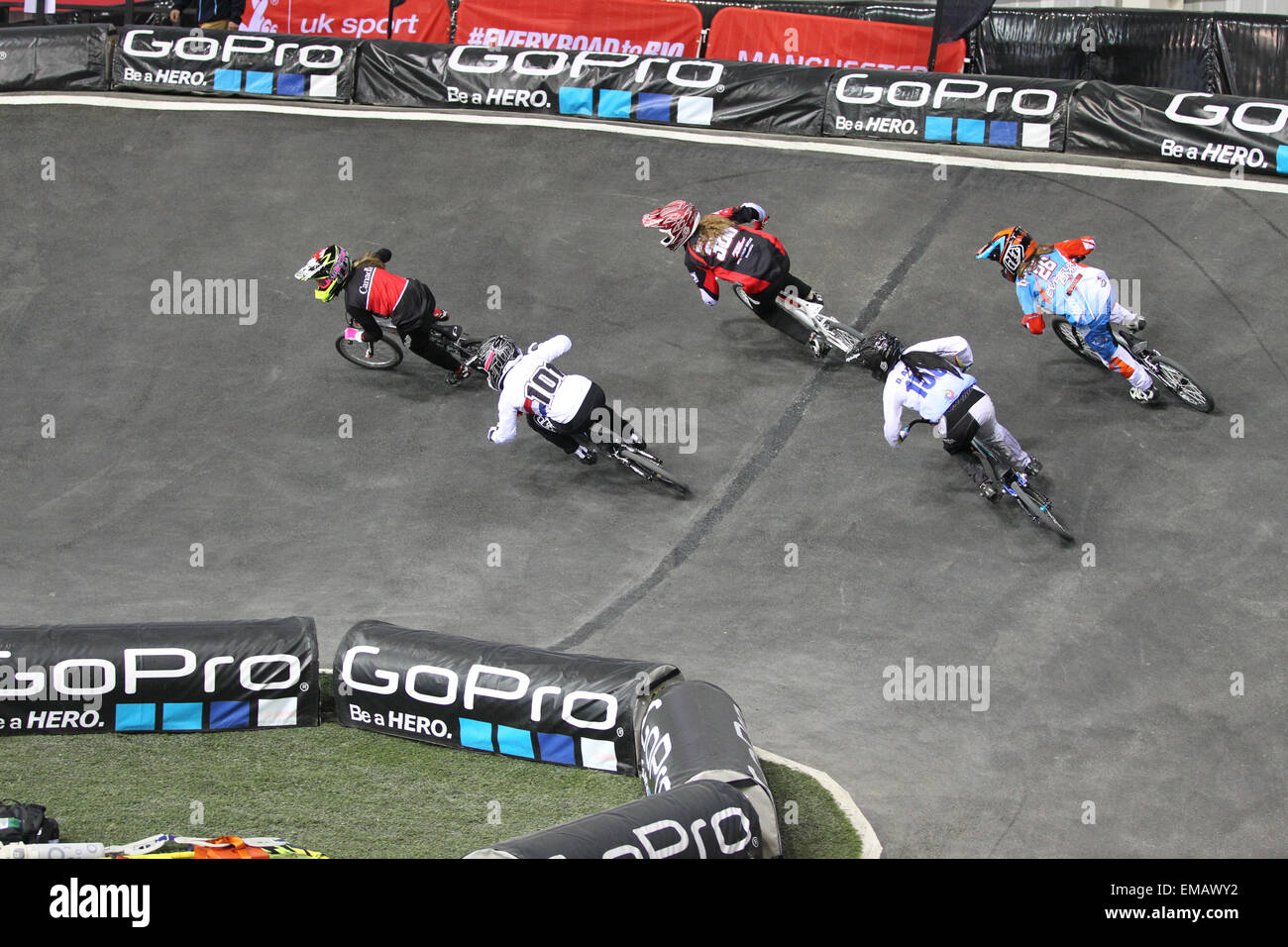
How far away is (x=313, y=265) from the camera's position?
14.1 m

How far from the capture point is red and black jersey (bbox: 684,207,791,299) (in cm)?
1420

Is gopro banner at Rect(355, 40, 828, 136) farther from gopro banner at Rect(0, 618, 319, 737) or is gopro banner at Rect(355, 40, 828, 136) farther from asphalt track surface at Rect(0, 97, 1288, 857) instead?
gopro banner at Rect(0, 618, 319, 737)

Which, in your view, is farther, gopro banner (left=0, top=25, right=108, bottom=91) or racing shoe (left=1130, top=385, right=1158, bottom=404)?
gopro banner (left=0, top=25, right=108, bottom=91)

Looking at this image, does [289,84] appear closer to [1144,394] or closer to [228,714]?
[228,714]

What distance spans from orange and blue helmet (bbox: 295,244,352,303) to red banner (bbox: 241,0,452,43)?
36.2ft

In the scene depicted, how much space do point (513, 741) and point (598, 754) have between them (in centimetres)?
64

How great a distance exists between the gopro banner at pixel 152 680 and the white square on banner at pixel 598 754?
213cm

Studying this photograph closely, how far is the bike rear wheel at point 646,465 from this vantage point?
523 inches

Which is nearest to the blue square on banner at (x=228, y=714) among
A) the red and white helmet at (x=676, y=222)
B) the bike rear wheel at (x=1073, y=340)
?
the red and white helmet at (x=676, y=222)

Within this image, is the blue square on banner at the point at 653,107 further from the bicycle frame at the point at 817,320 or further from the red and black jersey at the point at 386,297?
the red and black jersey at the point at 386,297

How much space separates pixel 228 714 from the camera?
1014 centimetres

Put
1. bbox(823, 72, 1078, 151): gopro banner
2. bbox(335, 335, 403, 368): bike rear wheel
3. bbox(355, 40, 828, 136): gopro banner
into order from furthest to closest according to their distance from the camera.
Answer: bbox(355, 40, 828, 136): gopro banner, bbox(823, 72, 1078, 151): gopro banner, bbox(335, 335, 403, 368): bike rear wheel

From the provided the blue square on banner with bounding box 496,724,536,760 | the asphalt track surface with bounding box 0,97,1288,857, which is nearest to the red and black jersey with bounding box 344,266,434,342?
the asphalt track surface with bounding box 0,97,1288,857

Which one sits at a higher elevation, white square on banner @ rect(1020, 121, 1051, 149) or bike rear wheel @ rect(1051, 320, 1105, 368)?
white square on banner @ rect(1020, 121, 1051, 149)
